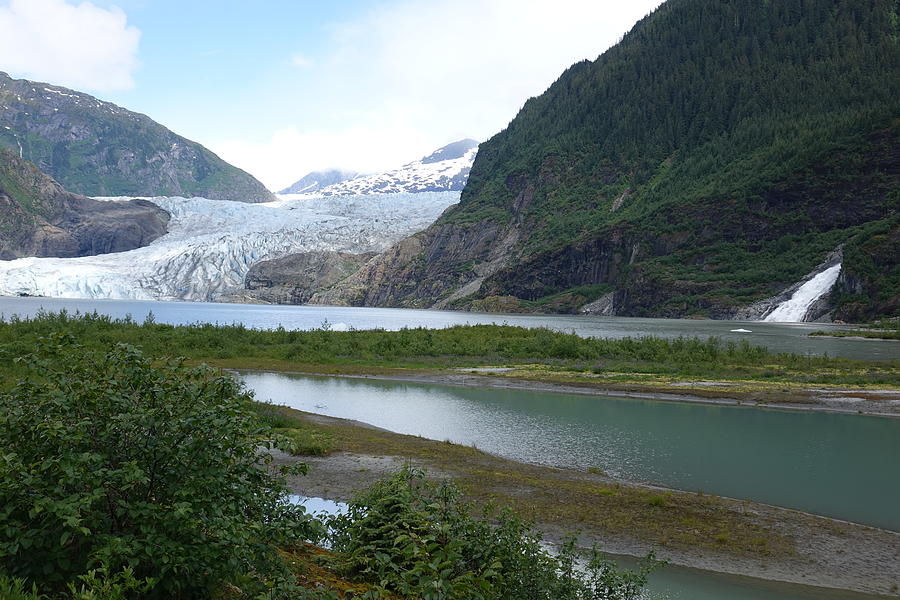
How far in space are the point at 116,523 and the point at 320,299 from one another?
158 metres

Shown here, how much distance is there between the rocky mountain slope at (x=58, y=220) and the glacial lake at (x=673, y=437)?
548 feet

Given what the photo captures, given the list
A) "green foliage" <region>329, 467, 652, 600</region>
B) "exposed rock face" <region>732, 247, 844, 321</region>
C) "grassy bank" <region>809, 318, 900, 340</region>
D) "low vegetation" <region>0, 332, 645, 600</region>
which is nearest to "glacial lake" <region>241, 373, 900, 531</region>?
"green foliage" <region>329, 467, 652, 600</region>

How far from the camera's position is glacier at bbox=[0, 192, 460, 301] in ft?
378

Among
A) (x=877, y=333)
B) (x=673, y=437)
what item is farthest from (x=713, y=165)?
(x=673, y=437)

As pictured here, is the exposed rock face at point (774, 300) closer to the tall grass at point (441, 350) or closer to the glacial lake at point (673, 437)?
the tall grass at point (441, 350)

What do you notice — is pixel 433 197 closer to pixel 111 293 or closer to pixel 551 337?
pixel 111 293

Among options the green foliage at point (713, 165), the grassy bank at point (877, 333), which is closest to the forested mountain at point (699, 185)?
the green foliage at point (713, 165)

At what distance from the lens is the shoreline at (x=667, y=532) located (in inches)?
346

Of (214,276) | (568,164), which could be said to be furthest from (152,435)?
(568,164)

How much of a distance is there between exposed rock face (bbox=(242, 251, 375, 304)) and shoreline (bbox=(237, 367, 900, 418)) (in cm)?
11533

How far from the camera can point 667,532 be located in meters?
10.0

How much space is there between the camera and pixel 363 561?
21.4 feet

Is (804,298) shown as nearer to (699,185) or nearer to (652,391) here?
(699,185)

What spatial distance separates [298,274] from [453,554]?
151 meters
